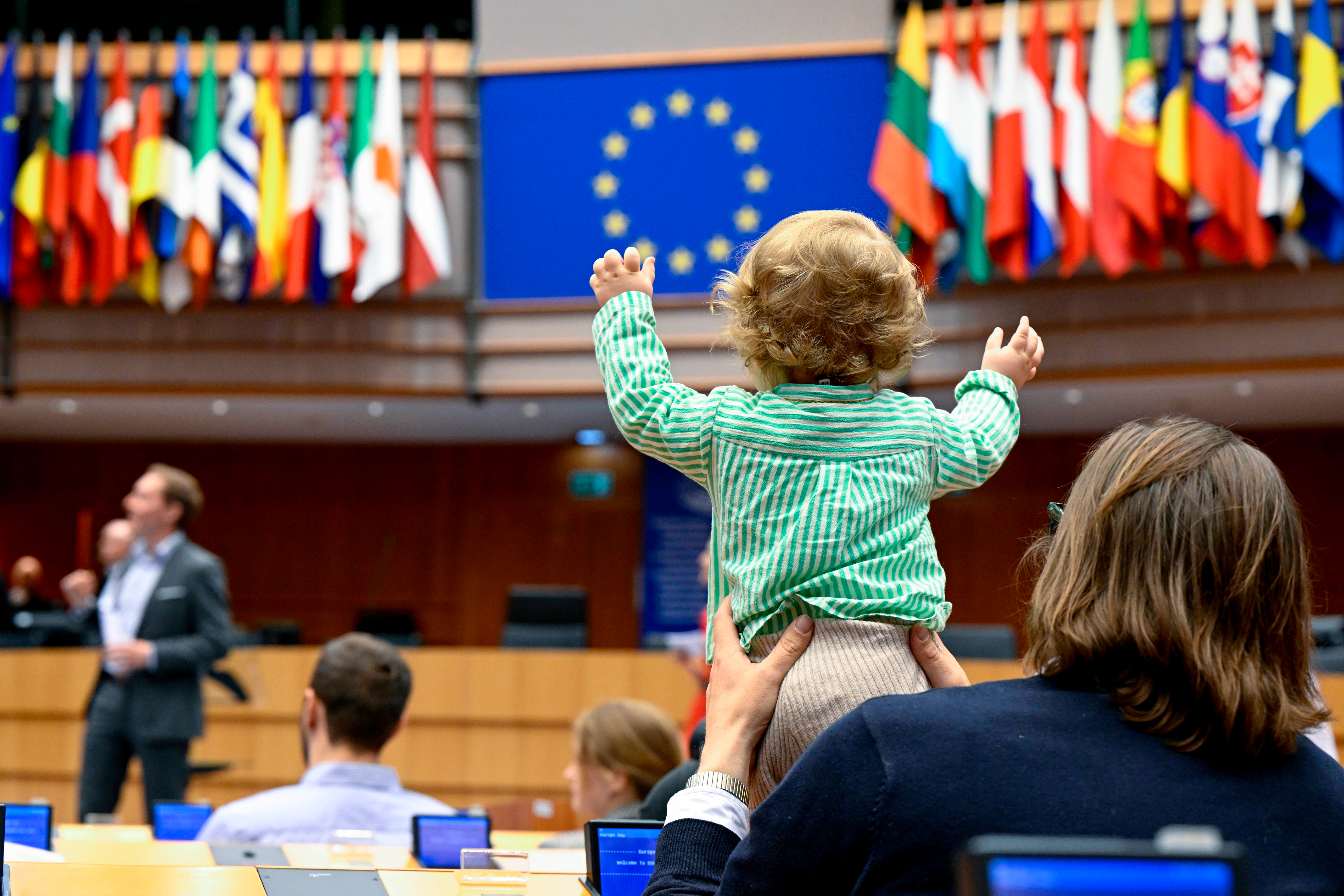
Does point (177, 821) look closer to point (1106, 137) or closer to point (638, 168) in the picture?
point (1106, 137)

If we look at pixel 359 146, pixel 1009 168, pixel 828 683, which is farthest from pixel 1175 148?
pixel 828 683

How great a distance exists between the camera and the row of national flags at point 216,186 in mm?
7430

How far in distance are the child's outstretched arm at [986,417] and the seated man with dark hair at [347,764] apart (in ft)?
5.04

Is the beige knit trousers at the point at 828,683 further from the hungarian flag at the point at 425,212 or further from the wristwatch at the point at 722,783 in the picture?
the hungarian flag at the point at 425,212

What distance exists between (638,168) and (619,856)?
6.74 m

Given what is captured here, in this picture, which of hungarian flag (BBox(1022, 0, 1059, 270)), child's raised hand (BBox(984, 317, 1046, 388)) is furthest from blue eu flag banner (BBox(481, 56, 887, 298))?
child's raised hand (BBox(984, 317, 1046, 388))

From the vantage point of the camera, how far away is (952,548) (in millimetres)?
10242

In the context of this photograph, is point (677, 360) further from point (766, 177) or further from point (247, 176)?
point (247, 176)

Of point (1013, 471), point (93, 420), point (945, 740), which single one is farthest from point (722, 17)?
point (945, 740)

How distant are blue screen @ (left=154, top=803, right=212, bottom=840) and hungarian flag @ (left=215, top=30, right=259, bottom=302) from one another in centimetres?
556

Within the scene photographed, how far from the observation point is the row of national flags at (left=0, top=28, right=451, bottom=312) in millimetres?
7430

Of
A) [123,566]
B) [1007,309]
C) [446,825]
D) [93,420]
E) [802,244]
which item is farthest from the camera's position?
[93,420]

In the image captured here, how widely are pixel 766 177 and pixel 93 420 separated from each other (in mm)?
5898

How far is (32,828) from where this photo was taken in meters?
1.83
